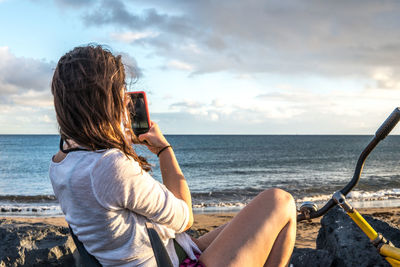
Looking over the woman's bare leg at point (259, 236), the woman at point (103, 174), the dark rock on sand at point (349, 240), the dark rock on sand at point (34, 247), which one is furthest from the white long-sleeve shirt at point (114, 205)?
the dark rock on sand at point (349, 240)

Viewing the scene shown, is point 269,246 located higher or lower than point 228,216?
higher

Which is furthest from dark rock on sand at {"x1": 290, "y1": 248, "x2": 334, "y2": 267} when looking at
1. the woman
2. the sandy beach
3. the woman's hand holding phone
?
the sandy beach

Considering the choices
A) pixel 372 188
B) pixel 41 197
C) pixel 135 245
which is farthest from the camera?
pixel 372 188

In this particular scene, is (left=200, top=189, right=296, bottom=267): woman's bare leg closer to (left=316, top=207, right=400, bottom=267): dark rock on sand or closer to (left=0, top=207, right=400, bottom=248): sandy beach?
(left=316, top=207, right=400, bottom=267): dark rock on sand

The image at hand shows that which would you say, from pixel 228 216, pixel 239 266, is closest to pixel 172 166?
pixel 239 266

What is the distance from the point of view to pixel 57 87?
1.54 metres

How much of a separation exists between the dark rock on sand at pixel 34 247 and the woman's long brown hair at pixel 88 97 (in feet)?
6.84

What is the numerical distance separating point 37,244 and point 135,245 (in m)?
2.17

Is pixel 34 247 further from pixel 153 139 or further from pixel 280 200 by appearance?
pixel 280 200

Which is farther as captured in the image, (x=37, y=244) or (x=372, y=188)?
(x=372, y=188)

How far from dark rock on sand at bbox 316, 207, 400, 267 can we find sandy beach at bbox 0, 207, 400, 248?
2.89 meters

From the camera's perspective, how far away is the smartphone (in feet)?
6.10

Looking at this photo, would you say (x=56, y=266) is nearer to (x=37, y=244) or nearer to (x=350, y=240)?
(x=37, y=244)

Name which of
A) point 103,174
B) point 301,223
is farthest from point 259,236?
point 301,223
